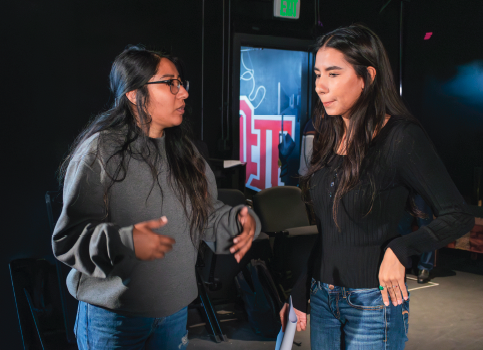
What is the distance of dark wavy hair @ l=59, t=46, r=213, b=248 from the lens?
4.34 ft

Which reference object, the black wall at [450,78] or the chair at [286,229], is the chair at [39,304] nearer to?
the chair at [286,229]

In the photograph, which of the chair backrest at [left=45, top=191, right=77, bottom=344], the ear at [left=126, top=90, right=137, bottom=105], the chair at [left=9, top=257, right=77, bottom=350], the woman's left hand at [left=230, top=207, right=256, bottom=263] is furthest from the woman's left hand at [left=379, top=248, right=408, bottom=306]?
the chair at [left=9, top=257, right=77, bottom=350]

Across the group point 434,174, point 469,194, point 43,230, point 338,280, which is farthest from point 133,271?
point 469,194

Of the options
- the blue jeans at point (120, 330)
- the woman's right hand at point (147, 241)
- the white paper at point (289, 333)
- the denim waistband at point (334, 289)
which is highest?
the woman's right hand at point (147, 241)

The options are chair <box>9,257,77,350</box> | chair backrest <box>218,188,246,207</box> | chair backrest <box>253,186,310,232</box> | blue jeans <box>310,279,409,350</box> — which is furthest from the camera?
chair backrest <box>253,186,310,232</box>

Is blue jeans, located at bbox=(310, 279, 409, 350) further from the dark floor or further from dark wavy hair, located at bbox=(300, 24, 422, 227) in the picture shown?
the dark floor

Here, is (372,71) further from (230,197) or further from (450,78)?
(450,78)

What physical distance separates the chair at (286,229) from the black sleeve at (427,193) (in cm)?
215

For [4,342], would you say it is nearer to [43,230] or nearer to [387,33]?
[43,230]

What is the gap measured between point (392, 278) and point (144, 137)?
0.87 m

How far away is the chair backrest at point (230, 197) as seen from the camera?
11.3ft

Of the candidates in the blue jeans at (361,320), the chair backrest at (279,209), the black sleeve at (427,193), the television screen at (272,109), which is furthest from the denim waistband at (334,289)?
the television screen at (272,109)

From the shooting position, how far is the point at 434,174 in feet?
3.69

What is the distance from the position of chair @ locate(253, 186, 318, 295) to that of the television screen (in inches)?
60.1
